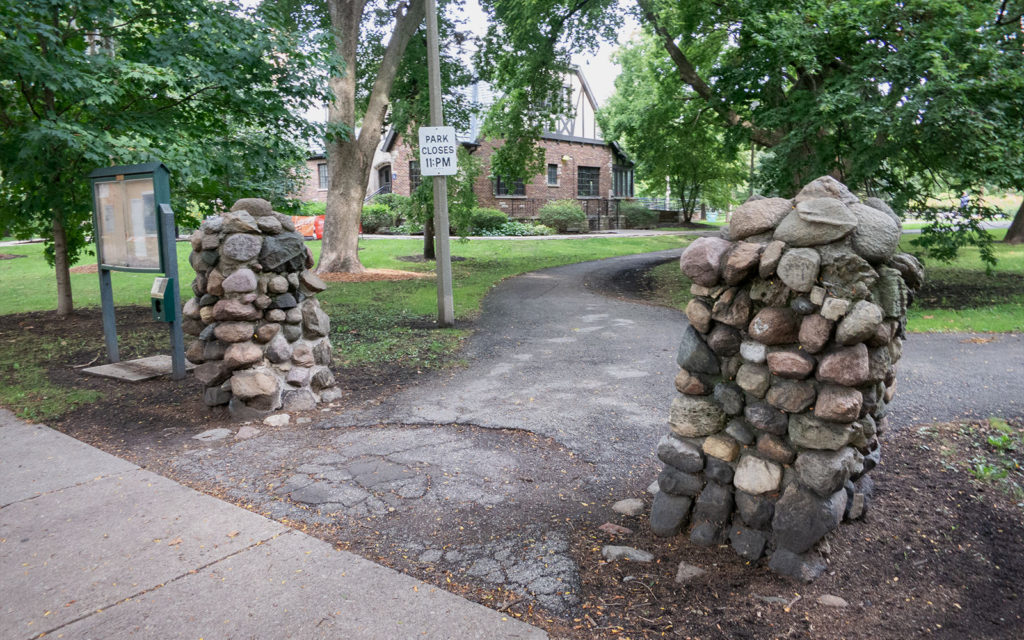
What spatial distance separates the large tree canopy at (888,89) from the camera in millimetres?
9477

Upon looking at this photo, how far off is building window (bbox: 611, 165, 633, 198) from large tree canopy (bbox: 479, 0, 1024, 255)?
102 ft

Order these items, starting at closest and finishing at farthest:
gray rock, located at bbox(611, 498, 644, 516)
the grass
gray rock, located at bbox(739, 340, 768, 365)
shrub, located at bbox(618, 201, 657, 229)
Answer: gray rock, located at bbox(739, 340, 768, 365) < gray rock, located at bbox(611, 498, 644, 516) < the grass < shrub, located at bbox(618, 201, 657, 229)

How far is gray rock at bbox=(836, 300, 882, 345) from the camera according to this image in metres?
2.98

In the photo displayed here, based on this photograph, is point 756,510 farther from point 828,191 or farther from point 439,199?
point 439,199

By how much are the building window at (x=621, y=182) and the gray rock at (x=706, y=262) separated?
4156 centimetres

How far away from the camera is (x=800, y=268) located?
3145 millimetres

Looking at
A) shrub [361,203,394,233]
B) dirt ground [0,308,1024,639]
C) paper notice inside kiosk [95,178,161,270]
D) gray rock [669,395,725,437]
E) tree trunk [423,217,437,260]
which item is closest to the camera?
dirt ground [0,308,1024,639]

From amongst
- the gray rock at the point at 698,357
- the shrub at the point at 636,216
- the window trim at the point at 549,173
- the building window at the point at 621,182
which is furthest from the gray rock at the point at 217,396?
the building window at the point at 621,182

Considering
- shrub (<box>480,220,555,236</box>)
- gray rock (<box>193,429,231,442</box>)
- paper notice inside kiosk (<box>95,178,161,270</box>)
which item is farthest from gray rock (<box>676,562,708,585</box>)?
shrub (<box>480,220,555,236</box>)

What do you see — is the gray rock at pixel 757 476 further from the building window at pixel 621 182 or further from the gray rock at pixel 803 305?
the building window at pixel 621 182

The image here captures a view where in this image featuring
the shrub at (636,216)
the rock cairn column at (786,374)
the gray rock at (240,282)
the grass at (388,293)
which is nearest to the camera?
the rock cairn column at (786,374)

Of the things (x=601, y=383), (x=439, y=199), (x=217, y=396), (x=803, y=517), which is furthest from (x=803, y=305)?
(x=439, y=199)

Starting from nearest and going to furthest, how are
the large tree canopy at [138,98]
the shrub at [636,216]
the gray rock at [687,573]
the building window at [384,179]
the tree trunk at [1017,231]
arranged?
the gray rock at [687,573], the large tree canopy at [138,98], the tree trunk at [1017,231], the building window at [384,179], the shrub at [636,216]

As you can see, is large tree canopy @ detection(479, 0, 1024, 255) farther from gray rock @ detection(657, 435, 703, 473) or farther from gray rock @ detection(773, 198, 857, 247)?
gray rock @ detection(657, 435, 703, 473)
